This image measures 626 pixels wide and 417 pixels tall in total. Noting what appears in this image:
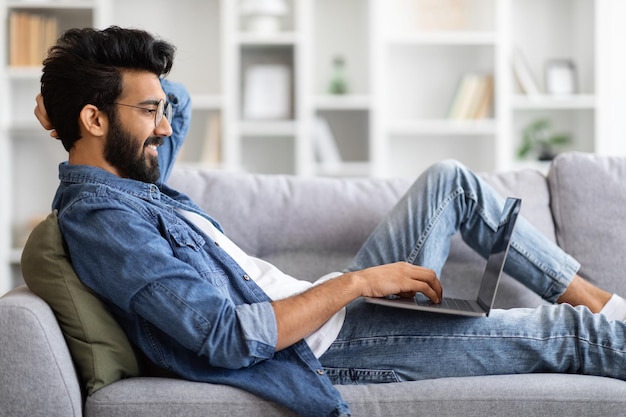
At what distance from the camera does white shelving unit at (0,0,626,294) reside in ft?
12.9

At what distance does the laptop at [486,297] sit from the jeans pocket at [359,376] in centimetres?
15

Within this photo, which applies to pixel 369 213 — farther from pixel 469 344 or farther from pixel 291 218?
pixel 469 344

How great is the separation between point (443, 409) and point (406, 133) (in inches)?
112

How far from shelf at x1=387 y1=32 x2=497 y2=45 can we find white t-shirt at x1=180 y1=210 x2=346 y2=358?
2467mm

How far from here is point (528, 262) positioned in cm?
187

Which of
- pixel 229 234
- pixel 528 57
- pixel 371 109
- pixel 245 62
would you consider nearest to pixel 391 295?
pixel 229 234

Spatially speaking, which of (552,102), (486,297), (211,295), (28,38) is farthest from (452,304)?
(28,38)

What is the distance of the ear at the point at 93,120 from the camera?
1607 mm

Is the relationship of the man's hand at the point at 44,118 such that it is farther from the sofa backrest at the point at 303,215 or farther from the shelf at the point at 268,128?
the shelf at the point at 268,128

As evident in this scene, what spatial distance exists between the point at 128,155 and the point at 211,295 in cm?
41

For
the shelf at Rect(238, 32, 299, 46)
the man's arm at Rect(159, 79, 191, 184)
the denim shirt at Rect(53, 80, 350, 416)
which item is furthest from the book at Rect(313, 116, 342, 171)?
the denim shirt at Rect(53, 80, 350, 416)


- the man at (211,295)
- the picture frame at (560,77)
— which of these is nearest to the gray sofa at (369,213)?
the man at (211,295)

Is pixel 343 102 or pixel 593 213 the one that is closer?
pixel 593 213

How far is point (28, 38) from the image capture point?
3.94 meters
